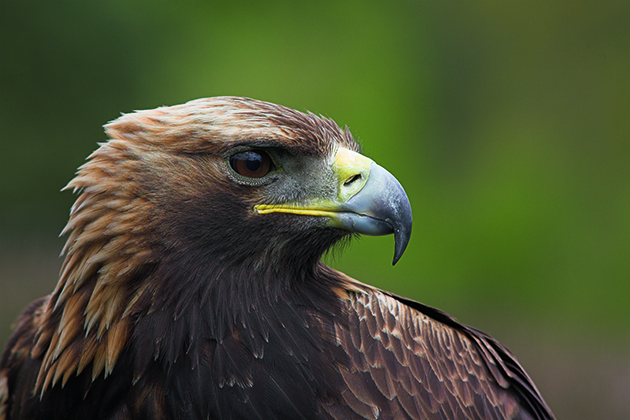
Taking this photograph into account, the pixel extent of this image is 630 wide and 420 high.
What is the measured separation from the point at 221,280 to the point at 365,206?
1.92ft

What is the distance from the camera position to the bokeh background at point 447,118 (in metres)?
6.88

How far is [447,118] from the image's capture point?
7.45 m

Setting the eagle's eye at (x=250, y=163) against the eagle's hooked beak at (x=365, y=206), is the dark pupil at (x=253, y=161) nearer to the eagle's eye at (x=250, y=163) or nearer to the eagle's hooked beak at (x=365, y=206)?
the eagle's eye at (x=250, y=163)

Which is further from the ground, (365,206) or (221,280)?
(365,206)

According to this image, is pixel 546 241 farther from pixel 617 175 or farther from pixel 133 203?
pixel 133 203

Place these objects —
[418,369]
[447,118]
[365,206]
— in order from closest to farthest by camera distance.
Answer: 1. [365,206]
2. [418,369]
3. [447,118]

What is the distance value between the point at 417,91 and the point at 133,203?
5.79m

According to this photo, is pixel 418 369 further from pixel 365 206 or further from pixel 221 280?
pixel 221 280

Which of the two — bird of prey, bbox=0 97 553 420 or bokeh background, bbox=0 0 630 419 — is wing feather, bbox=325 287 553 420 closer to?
bird of prey, bbox=0 97 553 420

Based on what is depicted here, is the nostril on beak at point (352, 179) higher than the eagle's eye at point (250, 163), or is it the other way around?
the nostril on beak at point (352, 179)

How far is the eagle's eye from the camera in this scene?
6.68 feet

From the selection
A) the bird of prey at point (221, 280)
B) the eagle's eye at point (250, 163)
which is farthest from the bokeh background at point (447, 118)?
the eagle's eye at point (250, 163)

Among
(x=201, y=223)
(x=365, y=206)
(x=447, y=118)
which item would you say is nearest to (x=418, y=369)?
(x=365, y=206)

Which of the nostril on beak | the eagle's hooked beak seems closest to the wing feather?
the eagle's hooked beak
